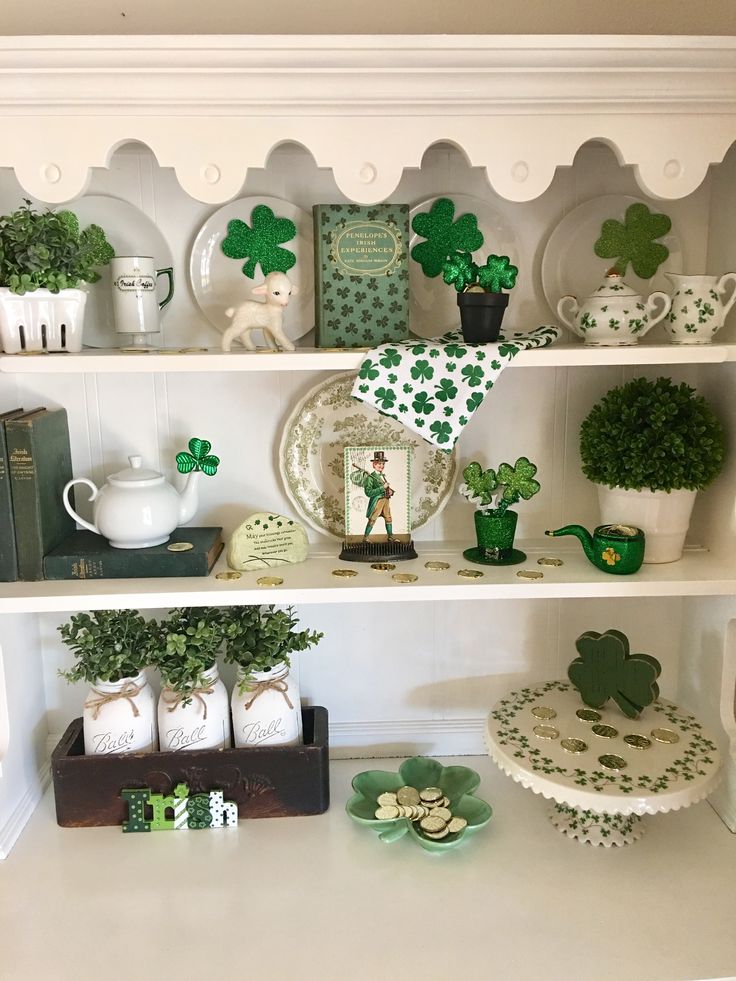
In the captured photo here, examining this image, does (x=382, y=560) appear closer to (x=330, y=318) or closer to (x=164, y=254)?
(x=330, y=318)

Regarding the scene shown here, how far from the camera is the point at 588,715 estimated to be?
4.11 ft

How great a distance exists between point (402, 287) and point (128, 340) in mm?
414

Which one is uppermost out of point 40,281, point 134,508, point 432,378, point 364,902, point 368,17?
point 368,17

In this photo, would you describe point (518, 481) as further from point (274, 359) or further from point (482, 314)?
point (274, 359)

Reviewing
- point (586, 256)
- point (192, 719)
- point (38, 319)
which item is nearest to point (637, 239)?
point (586, 256)

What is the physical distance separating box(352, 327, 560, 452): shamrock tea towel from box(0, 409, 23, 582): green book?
48 cm

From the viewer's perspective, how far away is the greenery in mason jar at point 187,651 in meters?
1.21

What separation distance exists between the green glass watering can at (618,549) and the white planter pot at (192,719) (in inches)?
22.7

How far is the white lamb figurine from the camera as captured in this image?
114 centimetres

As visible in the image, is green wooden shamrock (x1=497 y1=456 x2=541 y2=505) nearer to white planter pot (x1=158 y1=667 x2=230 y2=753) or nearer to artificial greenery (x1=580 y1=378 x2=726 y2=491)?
artificial greenery (x1=580 y1=378 x2=726 y2=491)

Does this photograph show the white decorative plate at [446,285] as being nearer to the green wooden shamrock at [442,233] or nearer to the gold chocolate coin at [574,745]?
the green wooden shamrock at [442,233]

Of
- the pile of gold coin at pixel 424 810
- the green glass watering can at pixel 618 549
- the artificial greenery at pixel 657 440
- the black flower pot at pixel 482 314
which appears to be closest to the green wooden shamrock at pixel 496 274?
the black flower pot at pixel 482 314

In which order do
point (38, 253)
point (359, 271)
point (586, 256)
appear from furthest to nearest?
point (586, 256), point (359, 271), point (38, 253)

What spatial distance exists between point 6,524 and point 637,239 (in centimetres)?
99
